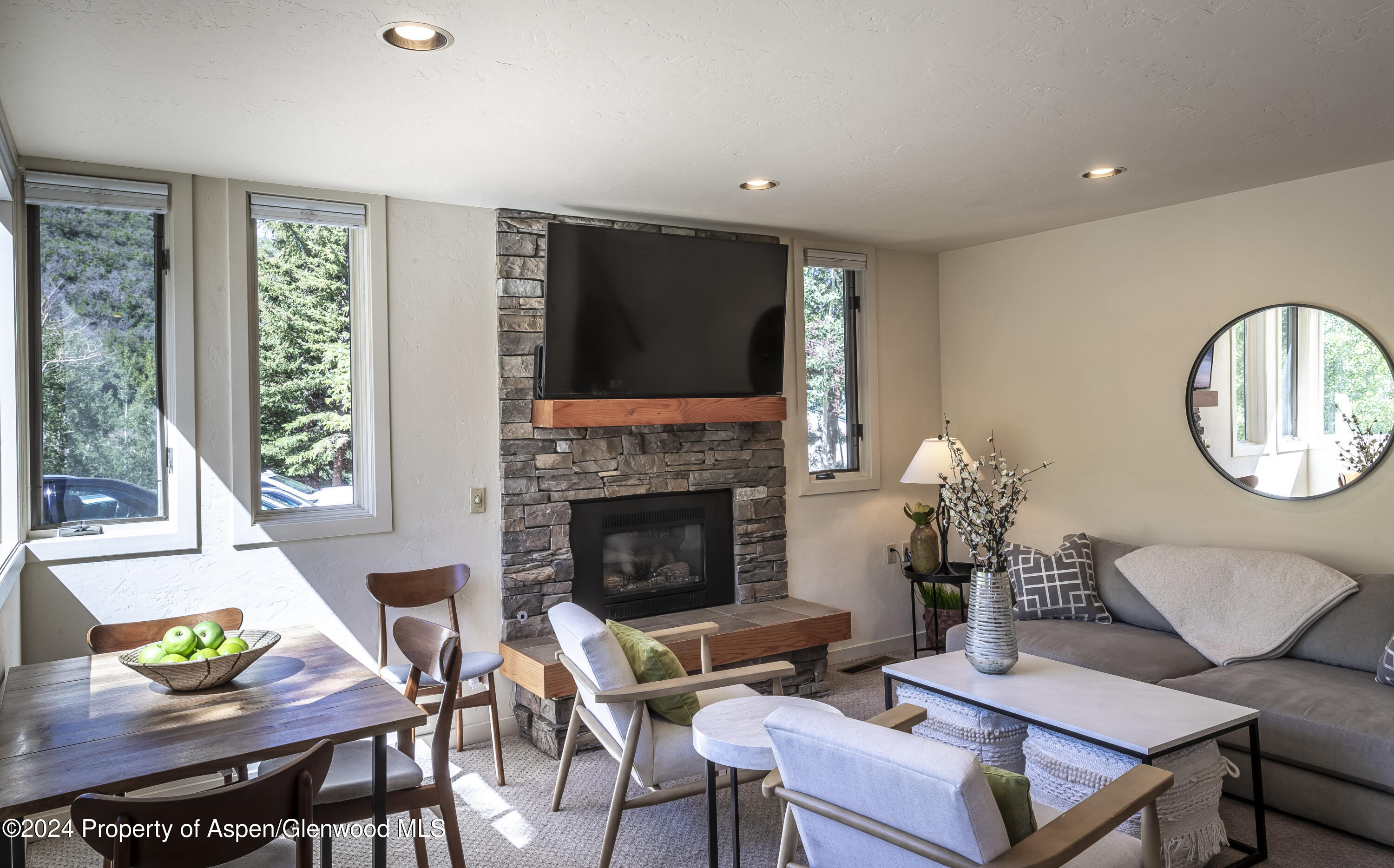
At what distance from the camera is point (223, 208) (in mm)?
3432

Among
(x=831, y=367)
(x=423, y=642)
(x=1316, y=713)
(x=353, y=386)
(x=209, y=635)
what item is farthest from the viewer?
(x=831, y=367)

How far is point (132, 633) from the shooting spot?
281 centimetres

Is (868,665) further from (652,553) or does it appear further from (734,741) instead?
(734,741)

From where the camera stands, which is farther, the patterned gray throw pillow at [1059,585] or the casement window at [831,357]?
the casement window at [831,357]

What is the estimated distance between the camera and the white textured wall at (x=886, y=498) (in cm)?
494

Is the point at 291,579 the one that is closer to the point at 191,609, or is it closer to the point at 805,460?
the point at 191,609

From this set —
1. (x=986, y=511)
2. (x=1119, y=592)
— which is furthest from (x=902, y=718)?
(x=1119, y=592)

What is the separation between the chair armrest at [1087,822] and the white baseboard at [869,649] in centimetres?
290

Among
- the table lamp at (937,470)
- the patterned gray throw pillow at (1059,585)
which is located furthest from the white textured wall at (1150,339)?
the table lamp at (937,470)

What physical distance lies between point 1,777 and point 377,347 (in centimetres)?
227

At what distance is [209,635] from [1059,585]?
3.49m

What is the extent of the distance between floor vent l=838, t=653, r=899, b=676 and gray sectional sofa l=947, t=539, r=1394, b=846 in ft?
3.48

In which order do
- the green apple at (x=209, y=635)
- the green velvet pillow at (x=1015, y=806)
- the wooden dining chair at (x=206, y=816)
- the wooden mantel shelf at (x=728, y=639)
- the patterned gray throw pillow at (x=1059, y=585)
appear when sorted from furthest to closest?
the patterned gray throw pillow at (x=1059, y=585) < the wooden mantel shelf at (x=728, y=639) < the green apple at (x=209, y=635) < the green velvet pillow at (x=1015, y=806) < the wooden dining chair at (x=206, y=816)

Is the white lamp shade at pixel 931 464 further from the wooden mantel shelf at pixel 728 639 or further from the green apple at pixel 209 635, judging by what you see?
the green apple at pixel 209 635
